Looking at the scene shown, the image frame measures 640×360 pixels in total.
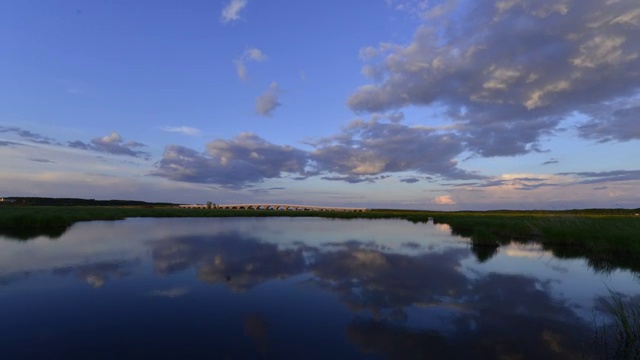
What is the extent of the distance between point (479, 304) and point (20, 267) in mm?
18378

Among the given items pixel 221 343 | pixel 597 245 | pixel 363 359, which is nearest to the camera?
pixel 363 359

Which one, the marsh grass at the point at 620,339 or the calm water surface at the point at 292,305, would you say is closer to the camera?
the marsh grass at the point at 620,339

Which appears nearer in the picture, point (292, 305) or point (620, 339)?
point (620, 339)

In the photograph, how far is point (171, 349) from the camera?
295 inches

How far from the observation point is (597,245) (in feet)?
73.6

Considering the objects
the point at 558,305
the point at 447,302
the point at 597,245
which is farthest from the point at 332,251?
the point at 597,245

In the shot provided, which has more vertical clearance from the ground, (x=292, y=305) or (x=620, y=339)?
(x=620, y=339)

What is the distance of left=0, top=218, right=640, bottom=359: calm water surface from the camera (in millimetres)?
7711

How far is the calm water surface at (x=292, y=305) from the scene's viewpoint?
7.71m

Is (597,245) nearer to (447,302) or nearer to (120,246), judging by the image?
(447,302)

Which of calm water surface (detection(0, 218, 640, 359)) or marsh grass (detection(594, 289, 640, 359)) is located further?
calm water surface (detection(0, 218, 640, 359))

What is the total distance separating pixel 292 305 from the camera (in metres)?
10.9

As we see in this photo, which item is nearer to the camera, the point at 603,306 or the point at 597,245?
the point at 603,306

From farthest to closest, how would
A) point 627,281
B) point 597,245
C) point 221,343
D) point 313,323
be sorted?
point 597,245 < point 627,281 < point 313,323 < point 221,343
